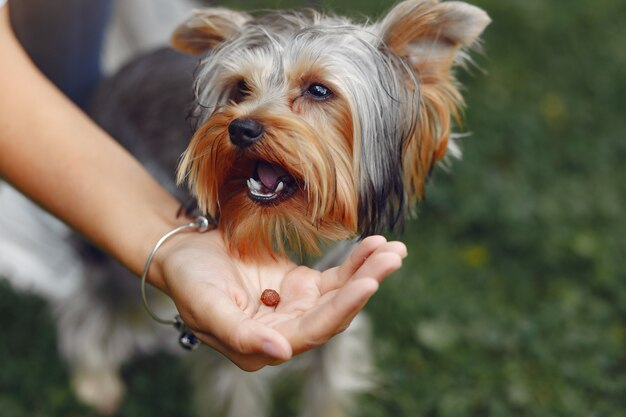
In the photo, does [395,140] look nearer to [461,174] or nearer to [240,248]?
[240,248]

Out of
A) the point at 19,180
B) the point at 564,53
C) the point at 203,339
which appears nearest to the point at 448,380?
the point at 203,339

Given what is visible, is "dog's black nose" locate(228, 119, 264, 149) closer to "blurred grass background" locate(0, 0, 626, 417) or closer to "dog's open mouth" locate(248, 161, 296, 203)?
"dog's open mouth" locate(248, 161, 296, 203)

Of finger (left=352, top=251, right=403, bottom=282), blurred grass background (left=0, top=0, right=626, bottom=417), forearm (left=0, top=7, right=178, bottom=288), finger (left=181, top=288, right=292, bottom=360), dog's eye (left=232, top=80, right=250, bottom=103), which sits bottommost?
blurred grass background (left=0, top=0, right=626, bottom=417)

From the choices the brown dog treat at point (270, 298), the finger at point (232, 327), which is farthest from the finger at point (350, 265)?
the finger at point (232, 327)

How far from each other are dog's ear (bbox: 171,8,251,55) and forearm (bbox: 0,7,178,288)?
0.49 metres

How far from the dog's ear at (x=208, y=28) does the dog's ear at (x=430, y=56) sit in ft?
1.76

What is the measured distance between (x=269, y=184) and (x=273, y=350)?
0.70 metres

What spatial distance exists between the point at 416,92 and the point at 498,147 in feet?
10.0

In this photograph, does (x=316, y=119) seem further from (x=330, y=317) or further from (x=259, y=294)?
(x=330, y=317)

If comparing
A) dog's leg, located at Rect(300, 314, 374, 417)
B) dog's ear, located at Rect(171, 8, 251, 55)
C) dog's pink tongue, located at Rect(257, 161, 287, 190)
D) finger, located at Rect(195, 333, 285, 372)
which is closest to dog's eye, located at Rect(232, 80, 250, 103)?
dog's ear, located at Rect(171, 8, 251, 55)

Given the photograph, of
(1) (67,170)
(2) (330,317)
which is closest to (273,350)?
(2) (330,317)

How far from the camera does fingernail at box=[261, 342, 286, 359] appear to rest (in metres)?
1.97

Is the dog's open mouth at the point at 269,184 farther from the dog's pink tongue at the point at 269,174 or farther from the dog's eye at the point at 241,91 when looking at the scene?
the dog's eye at the point at 241,91

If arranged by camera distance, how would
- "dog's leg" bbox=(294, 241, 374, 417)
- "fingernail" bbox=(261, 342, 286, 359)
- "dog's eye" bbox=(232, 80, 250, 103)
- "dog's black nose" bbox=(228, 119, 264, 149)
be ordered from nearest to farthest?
"fingernail" bbox=(261, 342, 286, 359) → "dog's black nose" bbox=(228, 119, 264, 149) → "dog's eye" bbox=(232, 80, 250, 103) → "dog's leg" bbox=(294, 241, 374, 417)
